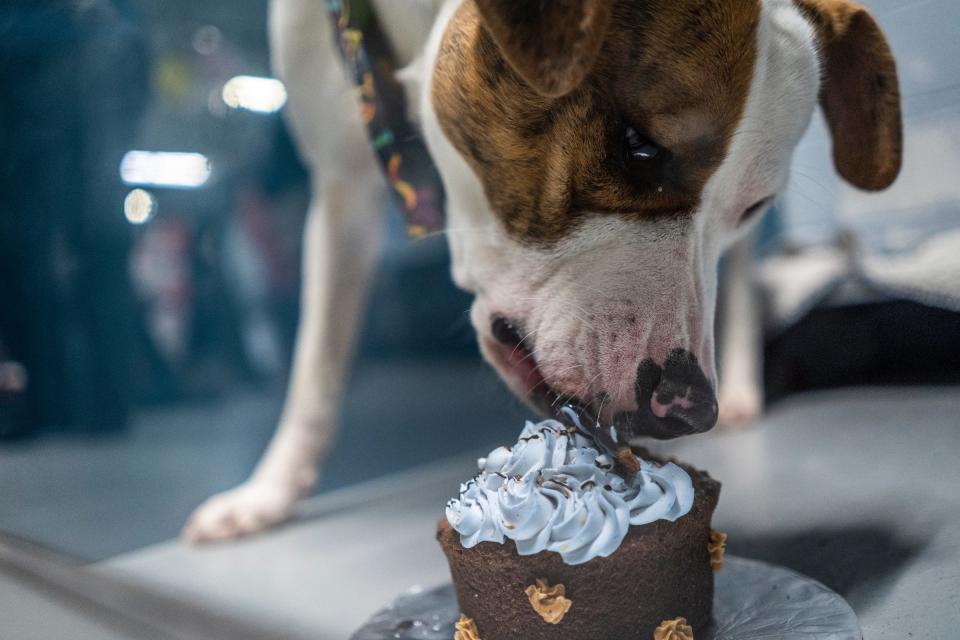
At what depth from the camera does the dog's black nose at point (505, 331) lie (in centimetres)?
80

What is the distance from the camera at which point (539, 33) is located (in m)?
0.63

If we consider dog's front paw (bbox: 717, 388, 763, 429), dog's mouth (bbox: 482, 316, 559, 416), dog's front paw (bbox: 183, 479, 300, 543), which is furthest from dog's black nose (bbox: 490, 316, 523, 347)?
dog's front paw (bbox: 183, 479, 300, 543)

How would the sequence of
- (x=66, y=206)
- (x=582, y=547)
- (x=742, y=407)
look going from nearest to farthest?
(x=582, y=547), (x=742, y=407), (x=66, y=206)

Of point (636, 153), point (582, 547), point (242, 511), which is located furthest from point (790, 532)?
point (242, 511)

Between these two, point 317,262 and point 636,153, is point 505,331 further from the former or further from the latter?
point 317,262

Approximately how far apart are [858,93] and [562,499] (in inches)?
21.1

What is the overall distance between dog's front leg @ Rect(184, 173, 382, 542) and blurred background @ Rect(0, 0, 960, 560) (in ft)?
0.16

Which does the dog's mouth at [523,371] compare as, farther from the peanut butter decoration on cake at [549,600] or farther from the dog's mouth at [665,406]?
the peanut butter decoration on cake at [549,600]

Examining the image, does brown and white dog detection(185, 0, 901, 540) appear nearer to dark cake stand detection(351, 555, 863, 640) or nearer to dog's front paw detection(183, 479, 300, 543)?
dark cake stand detection(351, 555, 863, 640)

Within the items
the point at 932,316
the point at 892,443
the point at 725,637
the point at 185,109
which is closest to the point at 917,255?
the point at 932,316

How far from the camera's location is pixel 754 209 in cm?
82

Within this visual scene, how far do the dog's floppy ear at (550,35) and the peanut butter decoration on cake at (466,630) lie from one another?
435 mm

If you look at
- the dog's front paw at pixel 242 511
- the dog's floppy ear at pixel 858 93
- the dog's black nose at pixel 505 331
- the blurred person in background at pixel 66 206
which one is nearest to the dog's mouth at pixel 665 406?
the dog's black nose at pixel 505 331

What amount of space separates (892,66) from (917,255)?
1.46 ft
